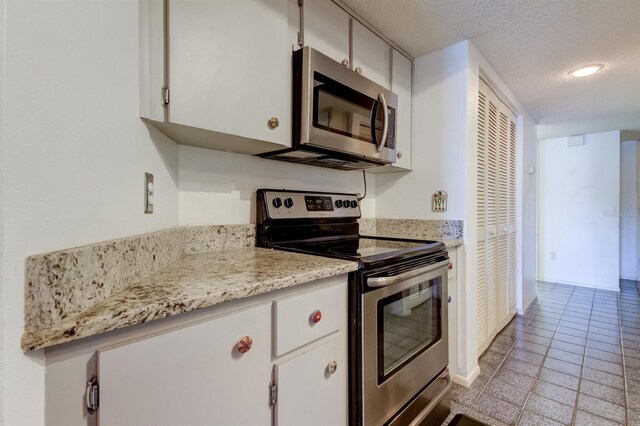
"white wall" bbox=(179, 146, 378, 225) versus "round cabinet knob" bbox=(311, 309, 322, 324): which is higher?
"white wall" bbox=(179, 146, 378, 225)

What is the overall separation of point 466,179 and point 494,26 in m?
0.86

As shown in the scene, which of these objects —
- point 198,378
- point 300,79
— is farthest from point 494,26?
point 198,378

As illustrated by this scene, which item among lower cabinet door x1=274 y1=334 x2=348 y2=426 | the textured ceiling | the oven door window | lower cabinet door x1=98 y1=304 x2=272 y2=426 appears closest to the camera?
lower cabinet door x1=98 y1=304 x2=272 y2=426

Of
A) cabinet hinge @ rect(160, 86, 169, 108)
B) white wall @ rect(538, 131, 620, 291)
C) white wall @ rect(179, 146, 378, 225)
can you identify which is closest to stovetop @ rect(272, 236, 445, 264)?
white wall @ rect(179, 146, 378, 225)

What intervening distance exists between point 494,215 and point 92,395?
8.62 ft

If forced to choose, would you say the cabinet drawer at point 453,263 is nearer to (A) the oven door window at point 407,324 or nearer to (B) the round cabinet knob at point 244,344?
(A) the oven door window at point 407,324

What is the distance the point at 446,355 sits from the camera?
1.67 metres

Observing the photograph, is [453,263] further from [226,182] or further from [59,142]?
[59,142]

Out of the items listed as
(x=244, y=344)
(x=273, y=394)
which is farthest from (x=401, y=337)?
(x=244, y=344)

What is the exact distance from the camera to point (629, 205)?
14.9ft

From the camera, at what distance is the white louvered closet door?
7.07ft

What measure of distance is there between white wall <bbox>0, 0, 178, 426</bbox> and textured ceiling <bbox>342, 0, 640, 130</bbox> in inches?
48.1

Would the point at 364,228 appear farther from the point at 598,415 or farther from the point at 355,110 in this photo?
the point at 598,415

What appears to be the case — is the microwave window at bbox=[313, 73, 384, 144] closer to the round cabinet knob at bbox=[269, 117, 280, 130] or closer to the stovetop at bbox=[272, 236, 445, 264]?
the round cabinet knob at bbox=[269, 117, 280, 130]
